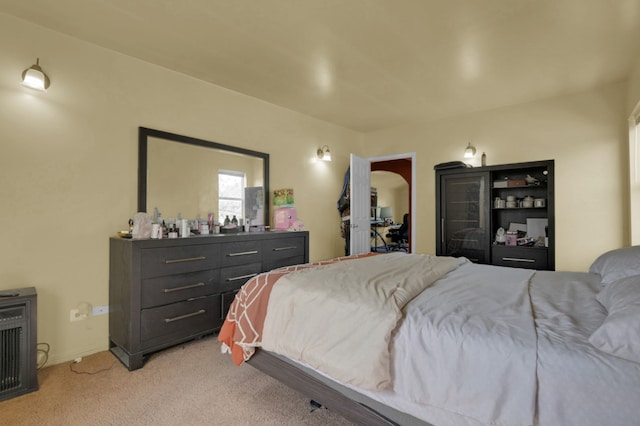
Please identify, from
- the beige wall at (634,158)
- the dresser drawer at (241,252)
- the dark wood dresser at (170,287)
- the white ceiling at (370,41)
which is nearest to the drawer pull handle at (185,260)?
the dark wood dresser at (170,287)

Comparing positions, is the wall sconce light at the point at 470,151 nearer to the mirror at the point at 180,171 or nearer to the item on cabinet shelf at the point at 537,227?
the item on cabinet shelf at the point at 537,227

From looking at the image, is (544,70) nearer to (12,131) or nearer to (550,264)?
(550,264)

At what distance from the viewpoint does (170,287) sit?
8.14 ft

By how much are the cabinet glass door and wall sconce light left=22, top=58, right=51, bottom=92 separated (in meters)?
4.18

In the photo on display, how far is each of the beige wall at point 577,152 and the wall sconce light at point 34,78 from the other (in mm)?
4570

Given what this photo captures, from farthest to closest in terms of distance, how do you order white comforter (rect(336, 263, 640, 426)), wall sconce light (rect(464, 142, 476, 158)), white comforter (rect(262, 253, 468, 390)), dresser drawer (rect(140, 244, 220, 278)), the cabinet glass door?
wall sconce light (rect(464, 142, 476, 158)) → the cabinet glass door → dresser drawer (rect(140, 244, 220, 278)) → white comforter (rect(262, 253, 468, 390)) → white comforter (rect(336, 263, 640, 426))

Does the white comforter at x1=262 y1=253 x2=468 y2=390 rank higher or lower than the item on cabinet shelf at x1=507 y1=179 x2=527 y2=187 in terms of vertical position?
lower

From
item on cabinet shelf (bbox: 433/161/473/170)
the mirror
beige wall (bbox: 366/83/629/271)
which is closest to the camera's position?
the mirror

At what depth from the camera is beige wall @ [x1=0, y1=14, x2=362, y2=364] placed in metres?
2.22

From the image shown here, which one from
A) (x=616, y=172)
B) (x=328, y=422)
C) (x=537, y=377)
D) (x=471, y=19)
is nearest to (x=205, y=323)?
(x=328, y=422)

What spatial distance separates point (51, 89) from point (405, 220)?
23.9 feet

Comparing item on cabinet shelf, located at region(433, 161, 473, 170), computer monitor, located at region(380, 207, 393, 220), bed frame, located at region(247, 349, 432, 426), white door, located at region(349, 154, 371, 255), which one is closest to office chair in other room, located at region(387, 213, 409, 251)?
computer monitor, located at region(380, 207, 393, 220)

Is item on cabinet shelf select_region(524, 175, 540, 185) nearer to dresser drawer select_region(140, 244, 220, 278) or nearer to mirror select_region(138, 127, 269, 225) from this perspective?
mirror select_region(138, 127, 269, 225)

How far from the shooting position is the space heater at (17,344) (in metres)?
1.94
